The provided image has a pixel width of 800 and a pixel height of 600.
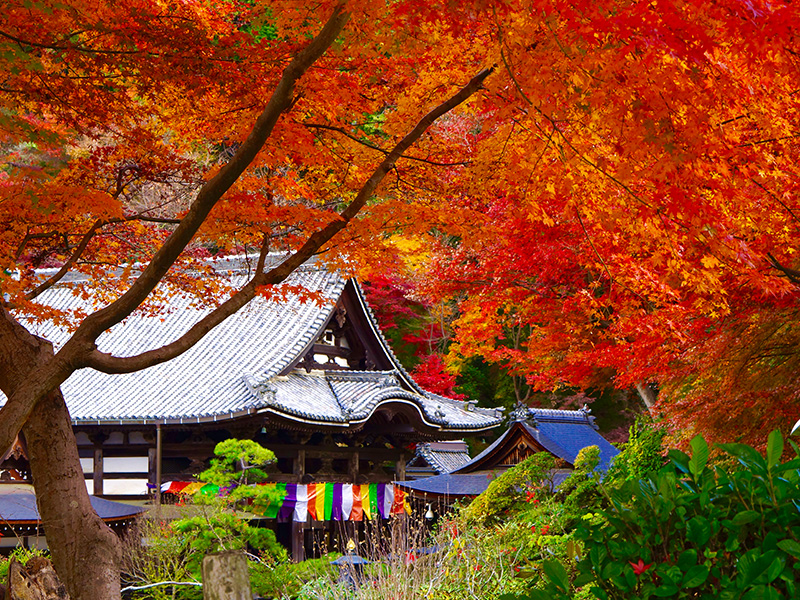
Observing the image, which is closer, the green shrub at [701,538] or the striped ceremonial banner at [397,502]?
the green shrub at [701,538]

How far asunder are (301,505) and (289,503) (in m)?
0.24

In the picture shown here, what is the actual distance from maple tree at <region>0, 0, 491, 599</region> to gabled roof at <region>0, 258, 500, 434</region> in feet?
21.5

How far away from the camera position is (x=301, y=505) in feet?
49.3

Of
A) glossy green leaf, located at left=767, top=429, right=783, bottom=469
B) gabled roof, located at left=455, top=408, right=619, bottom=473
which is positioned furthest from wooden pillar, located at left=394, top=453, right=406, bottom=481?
glossy green leaf, located at left=767, top=429, right=783, bottom=469

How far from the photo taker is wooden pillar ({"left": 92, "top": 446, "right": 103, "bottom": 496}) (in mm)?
14914

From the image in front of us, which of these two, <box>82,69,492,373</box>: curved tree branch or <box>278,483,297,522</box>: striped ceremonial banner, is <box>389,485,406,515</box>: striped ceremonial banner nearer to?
<box>278,483,297,522</box>: striped ceremonial banner

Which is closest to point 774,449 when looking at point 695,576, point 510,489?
→ point 695,576

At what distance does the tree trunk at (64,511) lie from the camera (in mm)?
5520

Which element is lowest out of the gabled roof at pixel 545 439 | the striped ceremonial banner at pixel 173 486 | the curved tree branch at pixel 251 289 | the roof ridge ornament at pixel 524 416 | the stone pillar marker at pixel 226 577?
the stone pillar marker at pixel 226 577

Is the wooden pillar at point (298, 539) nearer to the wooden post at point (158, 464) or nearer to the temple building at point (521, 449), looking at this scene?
the temple building at point (521, 449)

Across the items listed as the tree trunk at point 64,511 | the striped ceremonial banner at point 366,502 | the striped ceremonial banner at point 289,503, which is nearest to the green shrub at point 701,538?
the tree trunk at point 64,511

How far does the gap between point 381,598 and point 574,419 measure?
8.80 metres

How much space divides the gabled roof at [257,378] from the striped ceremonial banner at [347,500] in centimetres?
193

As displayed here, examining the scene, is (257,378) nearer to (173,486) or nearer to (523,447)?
(173,486)
